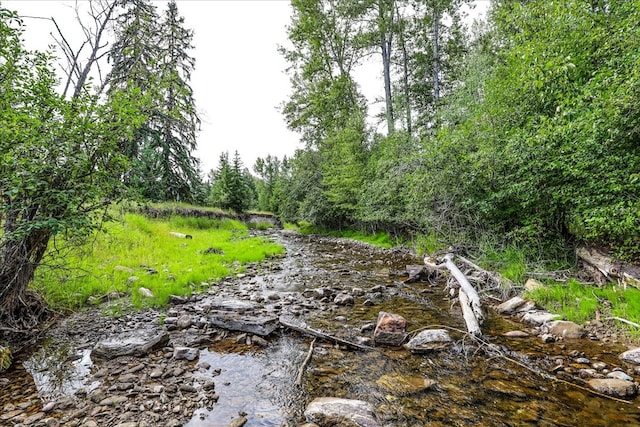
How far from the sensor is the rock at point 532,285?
20.6 ft

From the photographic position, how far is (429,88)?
76.8 ft

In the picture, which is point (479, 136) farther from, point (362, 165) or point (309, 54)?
point (309, 54)

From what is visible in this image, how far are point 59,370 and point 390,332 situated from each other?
15.6 ft

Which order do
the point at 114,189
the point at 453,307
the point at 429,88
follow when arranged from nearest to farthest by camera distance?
1. the point at 114,189
2. the point at 453,307
3. the point at 429,88

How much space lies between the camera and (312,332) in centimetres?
491

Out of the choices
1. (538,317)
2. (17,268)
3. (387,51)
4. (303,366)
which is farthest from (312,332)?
(387,51)

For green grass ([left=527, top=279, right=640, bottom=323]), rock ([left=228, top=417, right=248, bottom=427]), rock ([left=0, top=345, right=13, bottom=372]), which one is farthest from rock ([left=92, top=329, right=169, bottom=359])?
green grass ([left=527, top=279, right=640, bottom=323])

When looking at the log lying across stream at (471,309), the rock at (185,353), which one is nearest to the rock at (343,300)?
the log lying across stream at (471,309)

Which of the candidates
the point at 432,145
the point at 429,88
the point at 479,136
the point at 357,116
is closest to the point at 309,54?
the point at 357,116

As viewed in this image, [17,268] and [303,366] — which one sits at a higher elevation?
[17,268]

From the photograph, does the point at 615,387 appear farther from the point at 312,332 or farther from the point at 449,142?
the point at 449,142

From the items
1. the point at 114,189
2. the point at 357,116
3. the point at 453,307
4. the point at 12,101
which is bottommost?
the point at 453,307

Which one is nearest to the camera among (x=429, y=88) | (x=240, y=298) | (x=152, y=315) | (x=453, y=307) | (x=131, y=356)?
(x=131, y=356)

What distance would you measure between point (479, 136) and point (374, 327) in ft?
24.4
